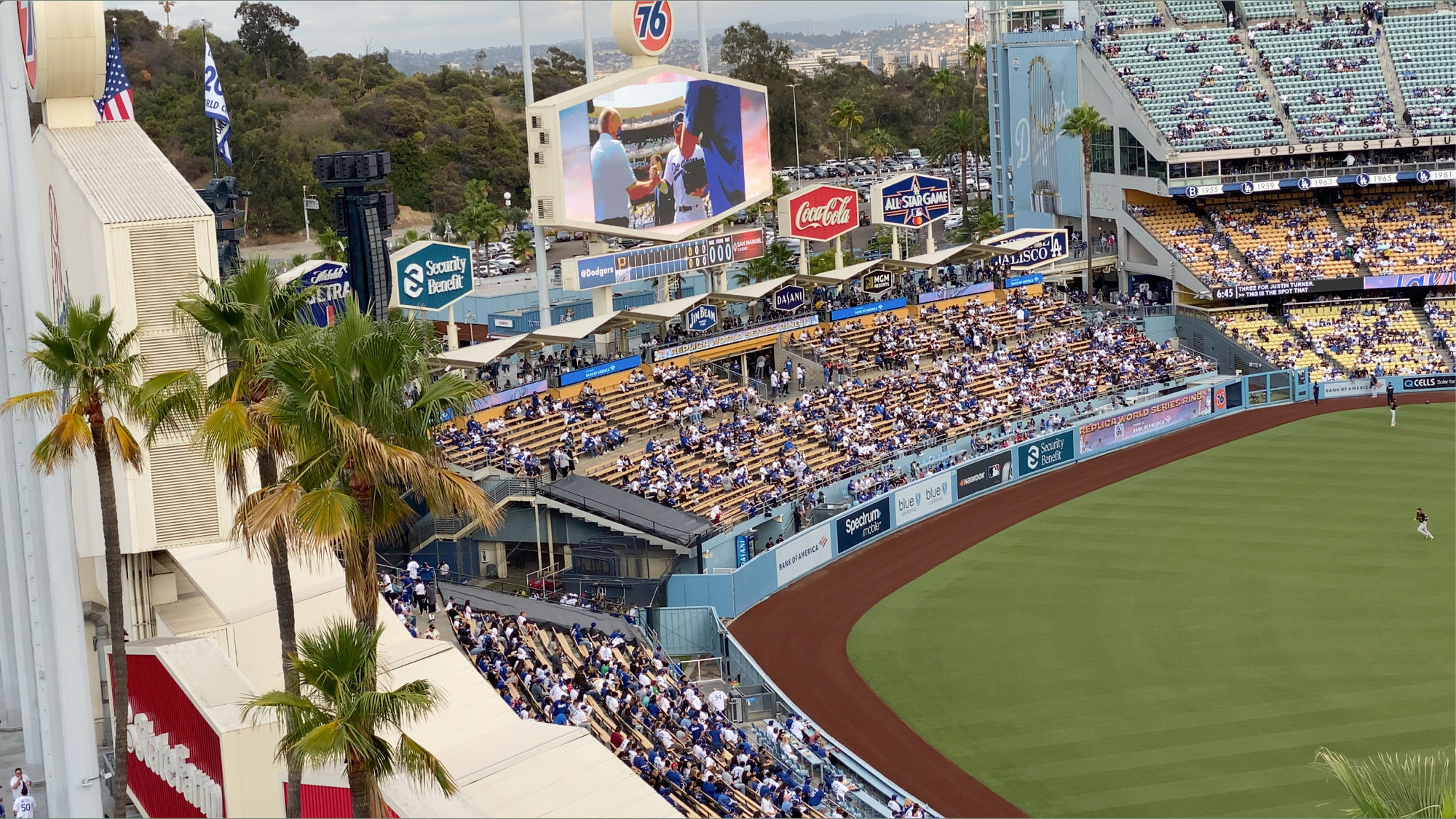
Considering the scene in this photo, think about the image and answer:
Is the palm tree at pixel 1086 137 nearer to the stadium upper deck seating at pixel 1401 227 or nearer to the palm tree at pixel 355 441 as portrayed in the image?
the stadium upper deck seating at pixel 1401 227

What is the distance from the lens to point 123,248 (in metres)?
20.6

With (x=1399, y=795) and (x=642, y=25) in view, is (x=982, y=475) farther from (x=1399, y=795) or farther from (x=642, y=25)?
(x=1399, y=795)

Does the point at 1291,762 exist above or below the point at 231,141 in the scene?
below

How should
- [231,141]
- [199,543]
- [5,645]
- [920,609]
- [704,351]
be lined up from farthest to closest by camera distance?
1. [231,141]
2. [704,351]
3. [920,609]
4. [5,645]
5. [199,543]

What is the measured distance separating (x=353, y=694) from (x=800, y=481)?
27.2m

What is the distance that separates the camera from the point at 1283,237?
6384 centimetres

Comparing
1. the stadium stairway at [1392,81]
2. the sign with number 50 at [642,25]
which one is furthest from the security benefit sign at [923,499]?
the stadium stairway at [1392,81]

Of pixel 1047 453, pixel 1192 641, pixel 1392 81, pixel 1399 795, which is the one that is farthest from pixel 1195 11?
pixel 1399 795

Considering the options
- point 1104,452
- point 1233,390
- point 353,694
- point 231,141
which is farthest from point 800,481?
Answer: point 231,141

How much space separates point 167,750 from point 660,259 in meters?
28.3

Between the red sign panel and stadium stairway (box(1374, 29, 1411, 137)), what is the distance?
5640 cm

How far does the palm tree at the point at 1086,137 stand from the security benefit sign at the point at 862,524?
26.3 metres

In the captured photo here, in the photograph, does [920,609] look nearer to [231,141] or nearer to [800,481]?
[800,481]

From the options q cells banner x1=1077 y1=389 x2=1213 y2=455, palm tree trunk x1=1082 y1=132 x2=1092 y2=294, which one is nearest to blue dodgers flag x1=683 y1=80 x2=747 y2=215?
q cells banner x1=1077 y1=389 x2=1213 y2=455
